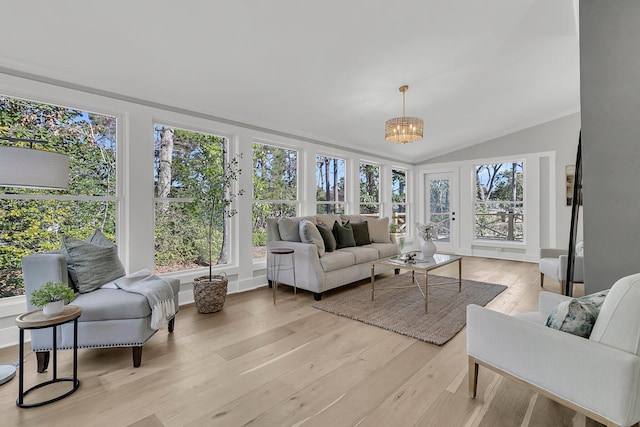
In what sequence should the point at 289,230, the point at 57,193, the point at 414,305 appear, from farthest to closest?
the point at 289,230
the point at 414,305
the point at 57,193

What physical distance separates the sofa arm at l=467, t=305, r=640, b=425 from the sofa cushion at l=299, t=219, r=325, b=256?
2.30 meters

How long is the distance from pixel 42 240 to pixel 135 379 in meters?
1.73

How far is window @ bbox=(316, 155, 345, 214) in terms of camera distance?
17.8ft

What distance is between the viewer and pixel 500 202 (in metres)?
6.55

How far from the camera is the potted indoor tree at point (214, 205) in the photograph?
3211 mm

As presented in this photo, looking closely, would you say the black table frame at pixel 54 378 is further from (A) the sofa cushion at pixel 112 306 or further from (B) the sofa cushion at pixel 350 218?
(B) the sofa cushion at pixel 350 218

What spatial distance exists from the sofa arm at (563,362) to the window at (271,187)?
3.27 metres

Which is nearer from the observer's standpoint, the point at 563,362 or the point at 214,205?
the point at 563,362

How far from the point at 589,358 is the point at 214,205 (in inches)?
129

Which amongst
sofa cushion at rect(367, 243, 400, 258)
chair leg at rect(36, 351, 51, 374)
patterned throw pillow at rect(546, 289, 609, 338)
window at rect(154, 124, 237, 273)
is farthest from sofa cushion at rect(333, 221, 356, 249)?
chair leg at rect(36, 351, 51, 374)

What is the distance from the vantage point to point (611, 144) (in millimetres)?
1937

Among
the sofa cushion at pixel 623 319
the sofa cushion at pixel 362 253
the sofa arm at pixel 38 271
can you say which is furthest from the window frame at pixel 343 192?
the sofa cushion at pixel 623 319

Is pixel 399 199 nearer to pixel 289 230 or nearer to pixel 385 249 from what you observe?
pixel 385 249

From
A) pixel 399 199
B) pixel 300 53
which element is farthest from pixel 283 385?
pixel 399 199
